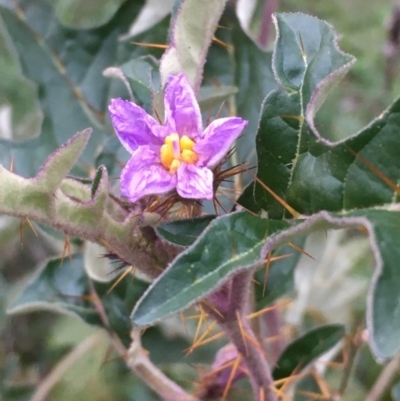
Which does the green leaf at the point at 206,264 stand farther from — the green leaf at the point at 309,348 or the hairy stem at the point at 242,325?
the green leaf at the point at 309,348

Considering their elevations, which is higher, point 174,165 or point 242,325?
point 174,165

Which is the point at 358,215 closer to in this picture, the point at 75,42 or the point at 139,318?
the point at 139,318

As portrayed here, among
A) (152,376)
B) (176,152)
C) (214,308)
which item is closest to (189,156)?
(176,152)

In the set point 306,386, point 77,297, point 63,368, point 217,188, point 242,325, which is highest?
point 217,188

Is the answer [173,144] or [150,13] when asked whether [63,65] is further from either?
[173,144]

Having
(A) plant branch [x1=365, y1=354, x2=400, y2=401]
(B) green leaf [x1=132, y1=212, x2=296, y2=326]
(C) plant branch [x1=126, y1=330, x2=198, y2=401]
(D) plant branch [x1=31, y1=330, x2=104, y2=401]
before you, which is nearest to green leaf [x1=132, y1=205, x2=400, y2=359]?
(B) green leaf [x1=132, y1=212, x2=296, y2=326]

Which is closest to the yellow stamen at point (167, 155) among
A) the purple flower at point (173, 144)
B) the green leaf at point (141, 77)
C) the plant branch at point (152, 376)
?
the purple flower at point (173, 144)

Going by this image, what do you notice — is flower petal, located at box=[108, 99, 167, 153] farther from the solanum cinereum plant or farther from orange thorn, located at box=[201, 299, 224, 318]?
orange thorn, located at box=[201, 299, 224, 318]
